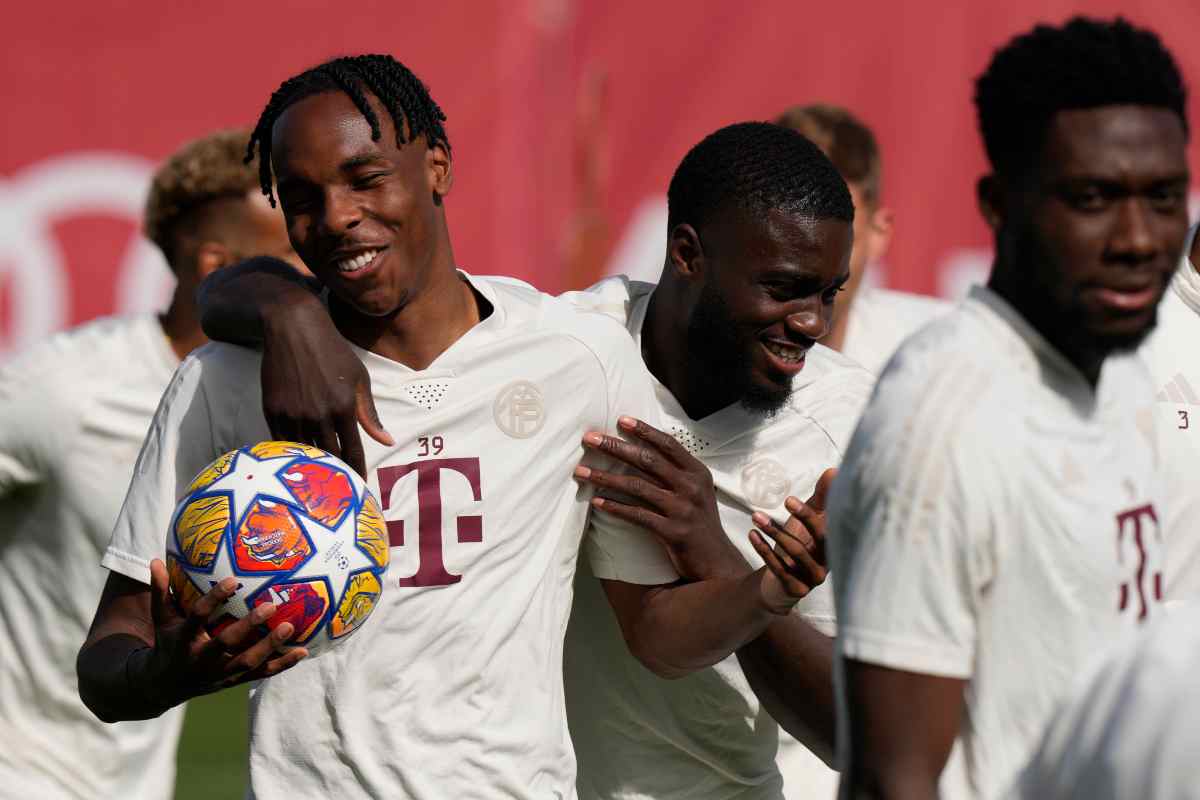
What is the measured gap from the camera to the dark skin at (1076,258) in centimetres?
276

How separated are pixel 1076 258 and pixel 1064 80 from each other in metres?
0.28

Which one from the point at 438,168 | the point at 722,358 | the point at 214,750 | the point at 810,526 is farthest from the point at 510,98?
the point at 810,526

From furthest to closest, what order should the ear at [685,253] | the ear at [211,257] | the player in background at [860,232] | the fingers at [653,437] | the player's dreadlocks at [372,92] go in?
the player in background at [860,232] → the ear at [211,257] → the ear at [685,253] → the fingers at [653,437] → the player's dreadlocks at [372,92]

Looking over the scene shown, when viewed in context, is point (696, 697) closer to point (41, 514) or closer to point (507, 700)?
point (507, 700)

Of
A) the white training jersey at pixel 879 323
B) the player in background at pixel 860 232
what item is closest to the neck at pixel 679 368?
the player in background at pixel 860 232

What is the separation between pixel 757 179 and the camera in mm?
4699

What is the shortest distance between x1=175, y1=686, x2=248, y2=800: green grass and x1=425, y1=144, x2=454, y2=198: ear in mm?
5190

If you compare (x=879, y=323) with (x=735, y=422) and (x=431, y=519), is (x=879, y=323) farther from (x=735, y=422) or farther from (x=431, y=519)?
(x=431, y=519)

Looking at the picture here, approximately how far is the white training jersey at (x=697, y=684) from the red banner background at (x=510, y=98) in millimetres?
7403

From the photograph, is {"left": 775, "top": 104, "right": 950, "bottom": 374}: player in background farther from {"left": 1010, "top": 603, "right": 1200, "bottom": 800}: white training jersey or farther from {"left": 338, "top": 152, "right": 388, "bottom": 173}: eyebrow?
{"left": 1010, "top": 603, "right": 1200, "bottom": 800}: white training jersey

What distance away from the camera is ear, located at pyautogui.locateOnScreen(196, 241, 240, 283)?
605cm

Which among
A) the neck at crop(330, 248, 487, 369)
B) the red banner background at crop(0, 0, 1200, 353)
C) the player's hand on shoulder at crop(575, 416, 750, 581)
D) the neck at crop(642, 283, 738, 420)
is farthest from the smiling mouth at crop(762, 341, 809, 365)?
the red banner background at crop(0, 0, 1200, 353)

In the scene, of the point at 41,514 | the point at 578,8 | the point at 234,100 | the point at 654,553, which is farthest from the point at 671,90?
the point at 654,553

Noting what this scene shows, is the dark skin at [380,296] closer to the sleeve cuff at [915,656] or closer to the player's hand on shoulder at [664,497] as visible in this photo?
the player's hand on shoulder at [664,497]
